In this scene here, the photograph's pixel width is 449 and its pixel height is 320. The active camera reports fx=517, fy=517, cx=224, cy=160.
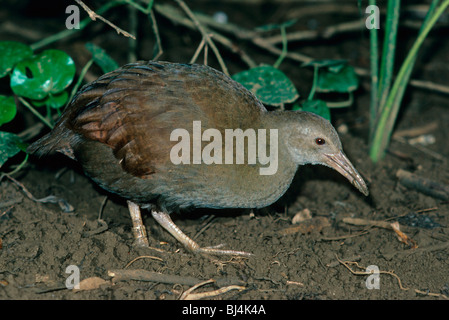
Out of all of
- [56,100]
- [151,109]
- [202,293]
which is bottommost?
[202,293]

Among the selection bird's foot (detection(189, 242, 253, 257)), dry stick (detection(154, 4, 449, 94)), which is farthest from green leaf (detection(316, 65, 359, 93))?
bird's foot (detection(189, 242, 253, 257))

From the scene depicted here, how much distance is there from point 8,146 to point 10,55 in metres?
0.77

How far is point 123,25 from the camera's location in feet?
19.1

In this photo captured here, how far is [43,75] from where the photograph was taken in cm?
395

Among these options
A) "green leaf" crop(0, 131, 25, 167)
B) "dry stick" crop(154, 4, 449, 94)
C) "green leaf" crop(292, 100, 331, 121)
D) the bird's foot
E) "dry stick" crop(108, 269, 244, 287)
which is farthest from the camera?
"dry stick" crop(154, 4, 449, 94)

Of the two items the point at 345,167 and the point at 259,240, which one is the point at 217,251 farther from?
the point at 345,167

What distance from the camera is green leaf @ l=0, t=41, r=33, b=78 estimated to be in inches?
157

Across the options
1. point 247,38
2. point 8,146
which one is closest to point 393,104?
point 247,38

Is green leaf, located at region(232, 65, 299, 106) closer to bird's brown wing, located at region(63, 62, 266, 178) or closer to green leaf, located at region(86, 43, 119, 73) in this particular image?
bird's brown wing, located at region(63, 62, 266, 178)

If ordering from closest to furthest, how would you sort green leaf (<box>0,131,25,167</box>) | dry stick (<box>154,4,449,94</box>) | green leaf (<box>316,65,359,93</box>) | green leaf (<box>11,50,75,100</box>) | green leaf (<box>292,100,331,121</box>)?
green leaf (<box>0,131,25,167</box>), green leaf (<box>11,50,75,100</box>), green leaf (<box>292,100,331,121</box>), green leaf (<box>316,65,359,93</box>), dry stick (<box>154,4,449,94</box>)

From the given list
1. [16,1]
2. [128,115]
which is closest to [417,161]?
[128,115]

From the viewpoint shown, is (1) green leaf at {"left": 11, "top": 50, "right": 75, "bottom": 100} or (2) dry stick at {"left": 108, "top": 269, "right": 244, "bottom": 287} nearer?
(2) dry stick at {"left": 108, "top": 269, "right": 244, "bottom": 287}

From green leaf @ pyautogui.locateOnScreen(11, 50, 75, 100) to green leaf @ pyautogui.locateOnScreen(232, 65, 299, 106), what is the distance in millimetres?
1338
